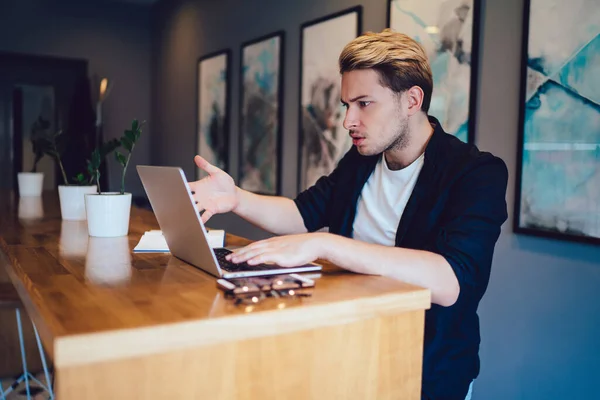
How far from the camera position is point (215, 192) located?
1.52 m

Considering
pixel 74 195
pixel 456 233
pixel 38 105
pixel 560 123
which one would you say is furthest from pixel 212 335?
pixel 38 105

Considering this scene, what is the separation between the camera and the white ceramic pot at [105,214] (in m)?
1.54

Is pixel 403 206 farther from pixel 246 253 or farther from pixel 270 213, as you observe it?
pixel 246 253

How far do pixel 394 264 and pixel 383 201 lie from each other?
20.8 inches

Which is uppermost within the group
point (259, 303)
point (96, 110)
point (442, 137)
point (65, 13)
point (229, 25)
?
point (65, 13)

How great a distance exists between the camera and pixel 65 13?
5238 millimetres

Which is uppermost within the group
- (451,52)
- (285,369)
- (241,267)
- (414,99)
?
(451,52)

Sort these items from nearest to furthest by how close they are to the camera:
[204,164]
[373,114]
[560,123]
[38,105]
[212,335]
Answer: [212,335] < [204,164] < [373,114] < [560,123] < [38,105]

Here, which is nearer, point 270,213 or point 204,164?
point 204,164

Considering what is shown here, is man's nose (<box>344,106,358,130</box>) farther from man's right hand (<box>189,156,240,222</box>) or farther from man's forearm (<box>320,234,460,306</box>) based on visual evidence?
man's forearm (<box>320,234,460,306</box>)

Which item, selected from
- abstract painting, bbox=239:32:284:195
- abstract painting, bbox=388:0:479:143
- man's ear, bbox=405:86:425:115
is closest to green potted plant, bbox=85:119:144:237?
man's ear, bbox=405:86:425:115

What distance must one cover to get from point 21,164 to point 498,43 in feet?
15.8

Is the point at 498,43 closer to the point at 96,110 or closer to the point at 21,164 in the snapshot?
the point at 96,110

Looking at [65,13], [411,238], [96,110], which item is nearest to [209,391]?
[411,238]
